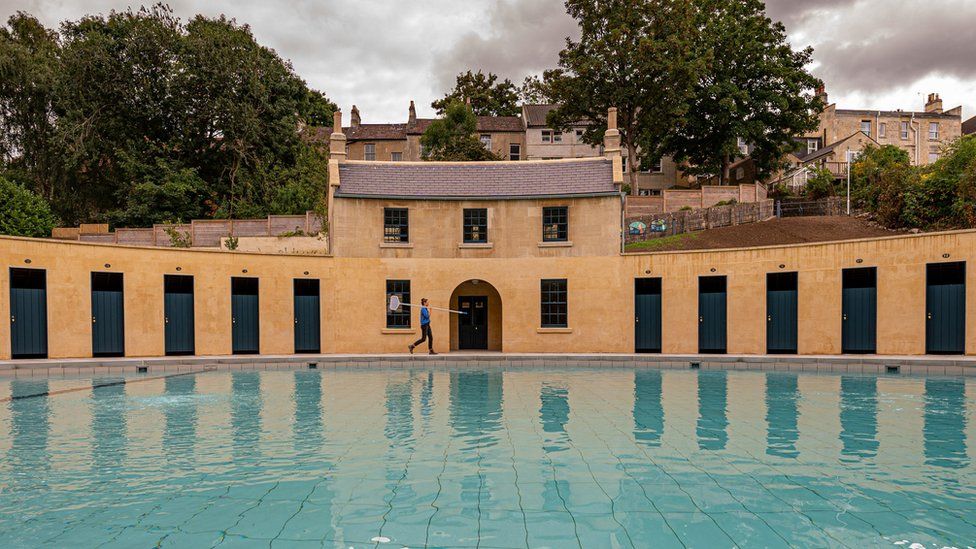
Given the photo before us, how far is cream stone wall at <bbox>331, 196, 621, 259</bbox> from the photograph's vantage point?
21.4 metres

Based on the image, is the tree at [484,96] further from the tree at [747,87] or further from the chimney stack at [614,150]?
the chimney stack at [614,150]

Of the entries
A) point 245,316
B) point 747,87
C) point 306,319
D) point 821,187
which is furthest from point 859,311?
point 747,87

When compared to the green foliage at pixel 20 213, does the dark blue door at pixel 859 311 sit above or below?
below

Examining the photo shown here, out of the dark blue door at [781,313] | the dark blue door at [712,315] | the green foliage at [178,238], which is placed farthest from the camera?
the green foliage at [178,238]

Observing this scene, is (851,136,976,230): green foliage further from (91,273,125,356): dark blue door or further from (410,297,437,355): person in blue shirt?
(91,273,125,356): dark blue door

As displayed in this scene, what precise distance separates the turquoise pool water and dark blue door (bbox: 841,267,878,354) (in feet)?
20.1

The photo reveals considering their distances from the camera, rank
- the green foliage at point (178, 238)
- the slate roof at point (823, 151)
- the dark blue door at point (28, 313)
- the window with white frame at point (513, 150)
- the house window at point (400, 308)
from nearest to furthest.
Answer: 1. the dark blue door at point (28, 313)
2. the house window at point (400, 308)
3. the green foliage at point (178, 238)
4. the slate roof at point (823, 151)
5. the window with white frame at point (513, 150)

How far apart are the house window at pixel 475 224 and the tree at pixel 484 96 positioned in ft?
146

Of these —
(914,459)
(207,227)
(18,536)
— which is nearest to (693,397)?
(914,459)

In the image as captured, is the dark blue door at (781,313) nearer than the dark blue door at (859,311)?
No

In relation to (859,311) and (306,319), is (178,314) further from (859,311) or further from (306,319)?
(859,311)

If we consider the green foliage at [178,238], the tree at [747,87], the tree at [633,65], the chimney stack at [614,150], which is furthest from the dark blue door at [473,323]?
the tree at [747,87]

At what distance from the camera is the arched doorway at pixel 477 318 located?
23.2 metres

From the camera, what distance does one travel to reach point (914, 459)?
746 cm
